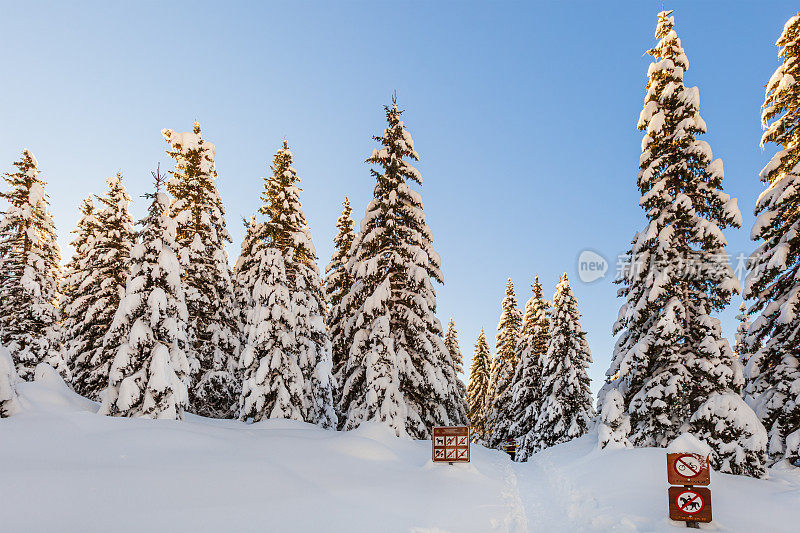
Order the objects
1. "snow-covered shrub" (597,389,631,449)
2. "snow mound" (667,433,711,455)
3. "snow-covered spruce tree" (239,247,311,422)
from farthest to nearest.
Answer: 1. "snow-covered spruce tree" (239,247,311,422)
2. "snow-covered shrub" (597,389,631,449)
3. "snow mound" (667,433,711,455)

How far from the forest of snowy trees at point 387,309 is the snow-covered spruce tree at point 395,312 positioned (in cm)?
9

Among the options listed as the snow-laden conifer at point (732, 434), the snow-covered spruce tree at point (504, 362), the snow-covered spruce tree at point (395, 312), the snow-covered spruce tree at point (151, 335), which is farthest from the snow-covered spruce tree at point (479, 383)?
the snow-covered spruce tree at point (151, 335)

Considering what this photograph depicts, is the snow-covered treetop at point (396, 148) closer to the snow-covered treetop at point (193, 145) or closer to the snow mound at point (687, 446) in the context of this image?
the snow-covered treetop at point (193, 145)

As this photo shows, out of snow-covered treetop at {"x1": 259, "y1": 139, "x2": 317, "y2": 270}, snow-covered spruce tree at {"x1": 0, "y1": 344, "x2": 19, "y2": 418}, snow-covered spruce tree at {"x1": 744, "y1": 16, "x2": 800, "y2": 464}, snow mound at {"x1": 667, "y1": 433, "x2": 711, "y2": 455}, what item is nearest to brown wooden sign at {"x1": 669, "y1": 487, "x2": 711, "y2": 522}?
snow mound at {"x1": 667, "y1": 433, "x2": 711, "y2": 455}

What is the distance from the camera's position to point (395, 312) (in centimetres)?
1811

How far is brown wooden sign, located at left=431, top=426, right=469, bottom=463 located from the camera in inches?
505

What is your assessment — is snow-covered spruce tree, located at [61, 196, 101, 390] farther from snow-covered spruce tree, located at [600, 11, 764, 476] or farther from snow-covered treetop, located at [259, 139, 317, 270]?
snow-covered spruce tree, located at [600, 11, 764, 476]

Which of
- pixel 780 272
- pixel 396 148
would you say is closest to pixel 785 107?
pixel 780 272

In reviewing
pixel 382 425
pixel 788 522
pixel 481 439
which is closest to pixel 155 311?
pixel 382 425

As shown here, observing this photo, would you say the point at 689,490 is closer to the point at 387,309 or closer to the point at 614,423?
the point at 614,423

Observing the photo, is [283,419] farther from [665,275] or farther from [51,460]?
[665,275]

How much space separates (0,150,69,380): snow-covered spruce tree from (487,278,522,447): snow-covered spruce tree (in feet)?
103

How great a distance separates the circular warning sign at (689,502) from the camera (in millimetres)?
6781

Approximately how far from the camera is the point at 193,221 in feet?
72.6
